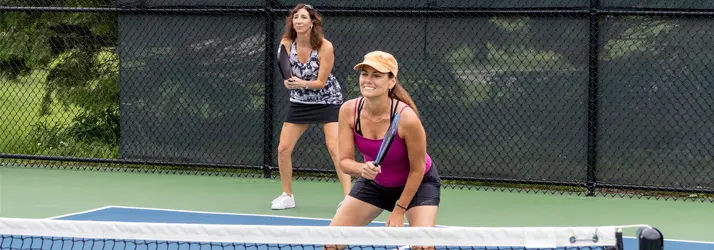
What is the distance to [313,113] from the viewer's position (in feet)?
26.7

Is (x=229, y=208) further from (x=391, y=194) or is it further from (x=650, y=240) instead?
(x=650, y=240)

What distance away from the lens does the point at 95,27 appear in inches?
447

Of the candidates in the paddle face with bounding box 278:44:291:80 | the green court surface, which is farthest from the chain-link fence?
the paddle face with bounding box 278:44:291:80

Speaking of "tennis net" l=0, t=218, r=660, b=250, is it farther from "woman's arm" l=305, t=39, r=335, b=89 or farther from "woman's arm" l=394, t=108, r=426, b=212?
"woman's arm" l=305, t=39, r=335, b=89

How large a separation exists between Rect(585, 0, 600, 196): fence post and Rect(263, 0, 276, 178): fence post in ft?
8.73

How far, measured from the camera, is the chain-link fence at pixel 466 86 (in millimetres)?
8922

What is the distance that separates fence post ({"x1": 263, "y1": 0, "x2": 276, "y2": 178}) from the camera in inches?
392

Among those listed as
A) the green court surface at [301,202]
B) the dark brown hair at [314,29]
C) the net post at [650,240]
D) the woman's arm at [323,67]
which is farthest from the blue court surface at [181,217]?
the net post at [650,240]

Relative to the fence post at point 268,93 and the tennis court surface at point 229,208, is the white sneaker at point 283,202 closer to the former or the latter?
the tennis court surface at point 229,208

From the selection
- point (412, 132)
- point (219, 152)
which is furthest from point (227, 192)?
point (412, 132)

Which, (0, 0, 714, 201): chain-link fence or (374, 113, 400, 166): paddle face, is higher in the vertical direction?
(374, 113, 400, 166): paddle face

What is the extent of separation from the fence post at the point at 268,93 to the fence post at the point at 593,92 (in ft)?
8.73

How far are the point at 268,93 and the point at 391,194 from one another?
16.2 feet

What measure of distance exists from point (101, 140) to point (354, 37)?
3132 millimetres
